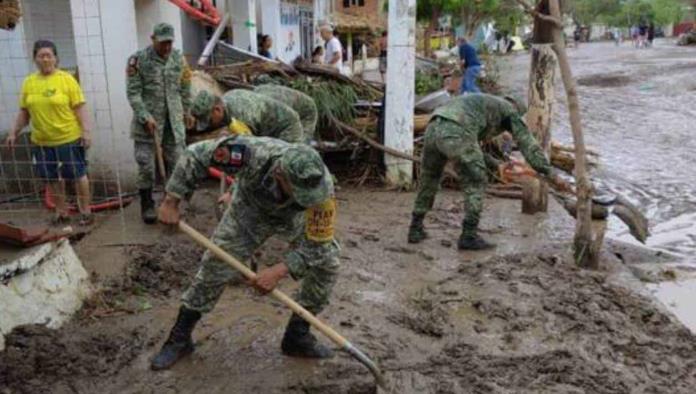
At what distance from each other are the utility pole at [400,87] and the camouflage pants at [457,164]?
202 cm

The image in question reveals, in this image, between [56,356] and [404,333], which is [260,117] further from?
[56,356]

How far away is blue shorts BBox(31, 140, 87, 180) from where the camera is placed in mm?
5934

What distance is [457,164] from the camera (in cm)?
579

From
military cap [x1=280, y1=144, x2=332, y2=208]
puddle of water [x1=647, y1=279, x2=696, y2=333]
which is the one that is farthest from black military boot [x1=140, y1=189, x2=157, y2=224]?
puddle of water [x1=647, y1=279, x2=696, y2=333]

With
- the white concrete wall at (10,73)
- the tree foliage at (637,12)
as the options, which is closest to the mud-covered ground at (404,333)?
the white concrete wall at (10,73)

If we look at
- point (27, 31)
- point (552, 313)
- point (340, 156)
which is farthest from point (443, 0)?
point (552, 313)

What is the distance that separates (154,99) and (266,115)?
1.63m

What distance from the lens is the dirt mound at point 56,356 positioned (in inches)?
139

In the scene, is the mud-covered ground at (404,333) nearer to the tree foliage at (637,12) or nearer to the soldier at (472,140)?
the soldier at (472,140)

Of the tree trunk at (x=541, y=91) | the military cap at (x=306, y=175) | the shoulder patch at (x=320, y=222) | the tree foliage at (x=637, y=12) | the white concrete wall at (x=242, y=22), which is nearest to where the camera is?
the military cap at (x=306, y=175)

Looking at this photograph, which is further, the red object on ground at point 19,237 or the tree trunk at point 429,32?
the tree trunk at point 429,32

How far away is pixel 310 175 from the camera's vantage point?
3.09 meters

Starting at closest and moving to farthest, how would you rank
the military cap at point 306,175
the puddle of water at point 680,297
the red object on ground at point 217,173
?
the military cap at point 306,175 < the red object on ground at point 217,173 < the puddle of water at point 680,297

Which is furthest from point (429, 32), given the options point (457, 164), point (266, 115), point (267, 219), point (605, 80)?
point (267, 219)
